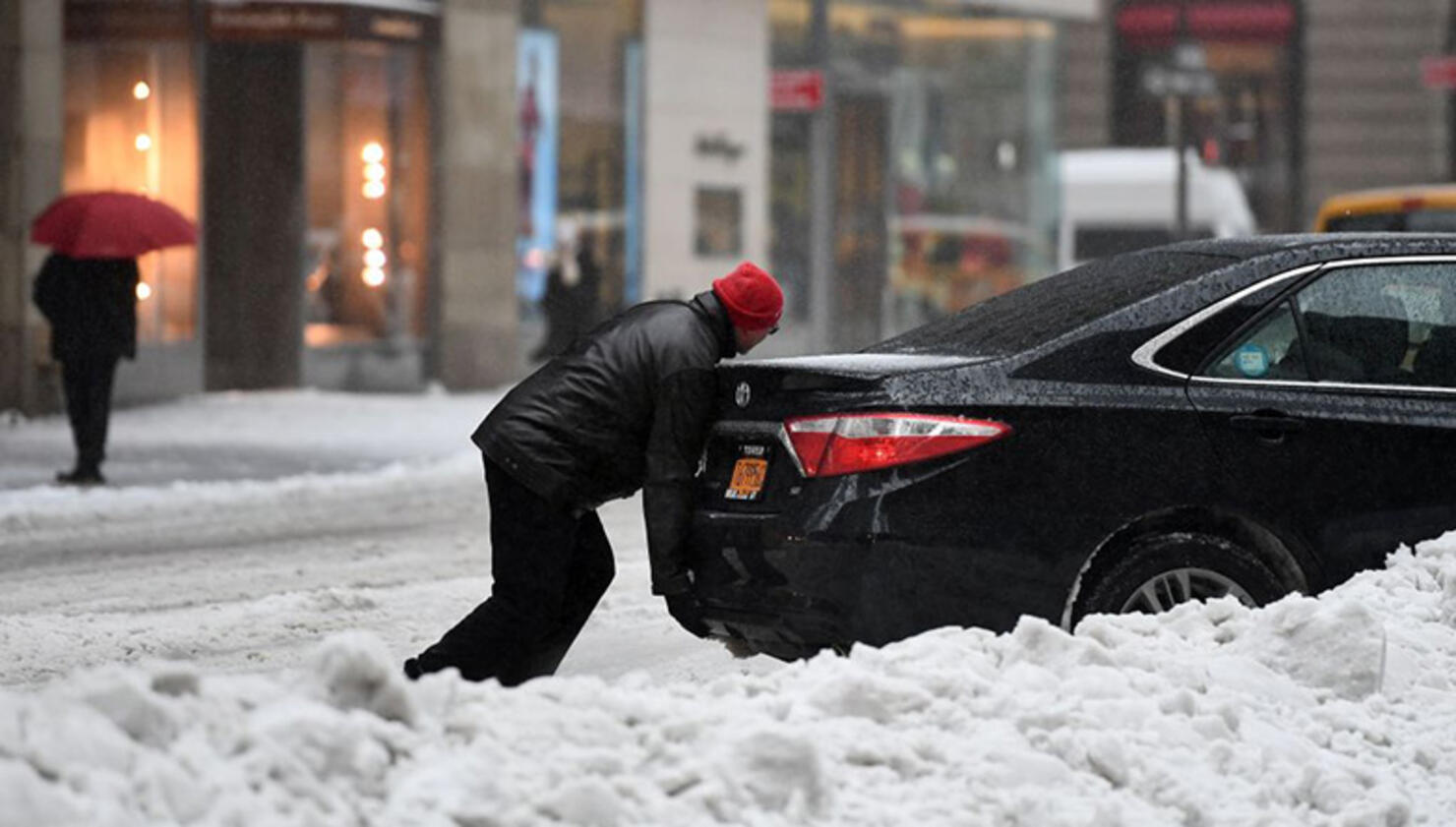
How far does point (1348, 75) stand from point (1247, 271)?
4146cm

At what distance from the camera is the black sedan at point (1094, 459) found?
7547mm

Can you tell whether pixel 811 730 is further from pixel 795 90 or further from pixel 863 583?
pixel 795 90

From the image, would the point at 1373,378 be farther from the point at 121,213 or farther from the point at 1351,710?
the point at 121,213

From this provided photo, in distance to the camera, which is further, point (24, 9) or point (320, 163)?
point (320, 163)

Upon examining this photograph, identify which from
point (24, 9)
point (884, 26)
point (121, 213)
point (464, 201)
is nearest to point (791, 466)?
point (121, 213)

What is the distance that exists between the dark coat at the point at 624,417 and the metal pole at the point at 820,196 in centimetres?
2761

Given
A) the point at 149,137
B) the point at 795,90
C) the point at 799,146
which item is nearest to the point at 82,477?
the point at 149,137

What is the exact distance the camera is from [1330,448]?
7902mm

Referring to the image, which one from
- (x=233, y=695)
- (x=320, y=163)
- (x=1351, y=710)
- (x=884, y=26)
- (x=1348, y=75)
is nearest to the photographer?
(x=233, y=695)

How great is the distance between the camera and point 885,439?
7.56m

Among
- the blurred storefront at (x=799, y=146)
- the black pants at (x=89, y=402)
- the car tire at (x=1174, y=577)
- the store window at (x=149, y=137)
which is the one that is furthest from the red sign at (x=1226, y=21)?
the car tire at (x=1174, y=577)

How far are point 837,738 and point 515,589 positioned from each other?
185 centimetres

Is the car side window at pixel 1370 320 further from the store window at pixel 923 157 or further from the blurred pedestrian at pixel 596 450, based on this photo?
the store window at pixel 923 157

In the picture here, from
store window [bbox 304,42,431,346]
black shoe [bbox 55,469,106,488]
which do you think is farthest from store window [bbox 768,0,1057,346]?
black shoe [bbox 55,469,106,488]
